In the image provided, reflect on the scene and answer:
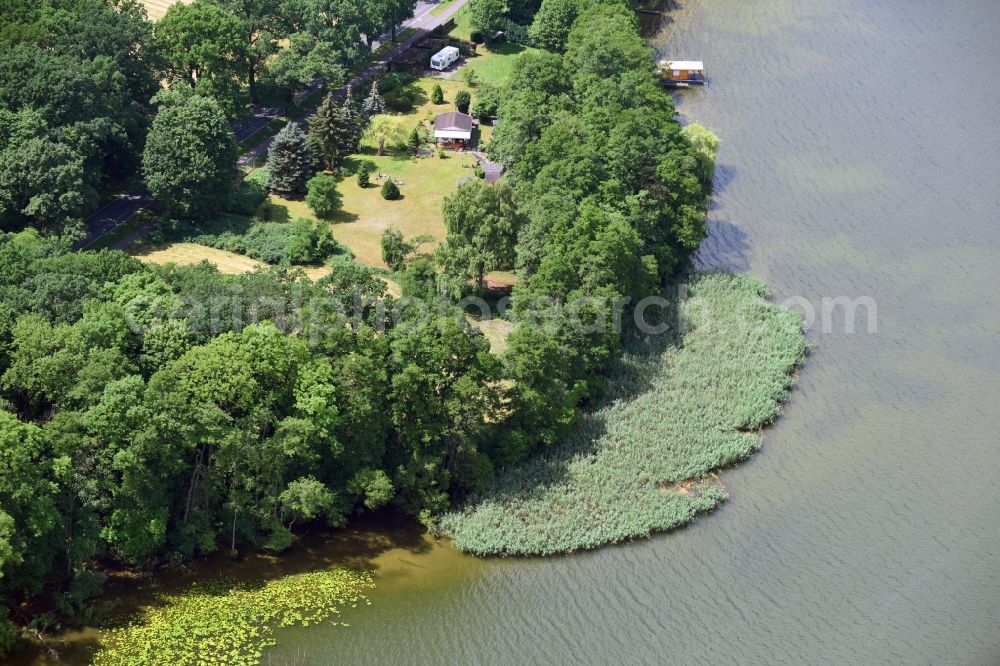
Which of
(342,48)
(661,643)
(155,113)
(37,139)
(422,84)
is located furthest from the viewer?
(422,84)

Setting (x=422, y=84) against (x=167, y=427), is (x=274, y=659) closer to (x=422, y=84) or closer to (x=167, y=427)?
(x=167, y=427)

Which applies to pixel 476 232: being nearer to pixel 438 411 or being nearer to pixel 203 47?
pixel 438 411

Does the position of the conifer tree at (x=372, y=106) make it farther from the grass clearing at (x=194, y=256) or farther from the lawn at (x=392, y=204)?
the grass clearing at (x=194, y=256)

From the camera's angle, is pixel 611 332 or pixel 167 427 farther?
pixel 611 332

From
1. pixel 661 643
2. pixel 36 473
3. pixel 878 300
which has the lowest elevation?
pixel 661 643

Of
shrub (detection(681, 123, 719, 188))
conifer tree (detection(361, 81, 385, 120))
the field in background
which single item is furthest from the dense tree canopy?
shrub (detection(681, 123, 719, 188))

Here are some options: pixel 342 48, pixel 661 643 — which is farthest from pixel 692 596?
pixel 342 48
